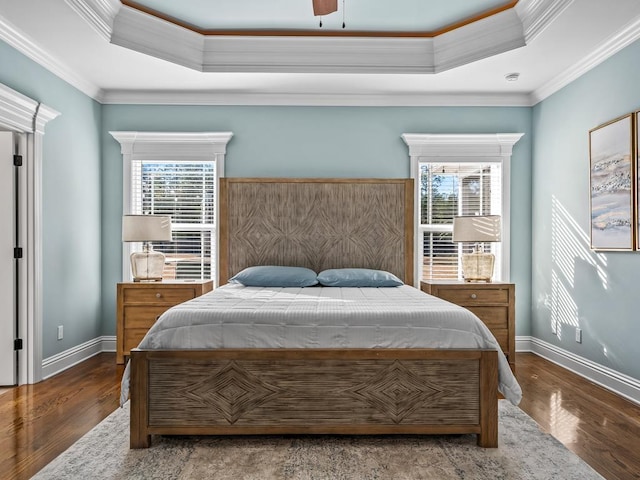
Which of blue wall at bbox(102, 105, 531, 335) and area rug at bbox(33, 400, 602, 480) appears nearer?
area rug at bbox(33, 400, 602, 480)

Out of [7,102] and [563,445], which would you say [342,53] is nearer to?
[7,102]

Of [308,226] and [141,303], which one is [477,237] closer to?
[308,226]

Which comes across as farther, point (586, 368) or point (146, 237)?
point (146, 237)

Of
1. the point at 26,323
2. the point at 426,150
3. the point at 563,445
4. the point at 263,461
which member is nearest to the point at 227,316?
the point at 263,461

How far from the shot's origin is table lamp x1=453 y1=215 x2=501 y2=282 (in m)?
4.23

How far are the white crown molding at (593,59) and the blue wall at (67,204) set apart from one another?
4172 mm

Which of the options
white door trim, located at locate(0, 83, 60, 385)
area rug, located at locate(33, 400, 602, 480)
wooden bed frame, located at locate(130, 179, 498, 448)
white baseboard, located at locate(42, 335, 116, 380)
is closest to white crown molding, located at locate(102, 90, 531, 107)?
white door trim, located at locate(0, 83, 60, 385)

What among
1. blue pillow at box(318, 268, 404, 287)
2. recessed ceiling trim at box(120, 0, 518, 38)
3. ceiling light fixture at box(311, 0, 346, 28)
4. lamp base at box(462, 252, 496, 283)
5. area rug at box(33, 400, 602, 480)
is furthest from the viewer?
lamp base at box(462, 252, 496, 283)

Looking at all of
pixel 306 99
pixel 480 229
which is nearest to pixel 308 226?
pixel 306 99

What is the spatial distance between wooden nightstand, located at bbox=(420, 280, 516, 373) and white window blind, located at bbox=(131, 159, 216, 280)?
2.22 m

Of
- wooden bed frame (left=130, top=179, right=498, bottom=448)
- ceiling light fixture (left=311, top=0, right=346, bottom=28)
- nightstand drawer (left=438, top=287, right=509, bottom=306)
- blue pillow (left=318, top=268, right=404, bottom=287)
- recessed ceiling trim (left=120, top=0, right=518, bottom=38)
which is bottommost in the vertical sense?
wooden bed frame (left=130, top=179, right=498, bottom=448)

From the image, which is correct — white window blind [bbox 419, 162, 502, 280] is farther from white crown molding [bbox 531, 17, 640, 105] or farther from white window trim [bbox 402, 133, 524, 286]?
white crown molding [bbox 531, 17, 640, 105]

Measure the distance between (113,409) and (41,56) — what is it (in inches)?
104

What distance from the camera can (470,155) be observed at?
470 centimetres
